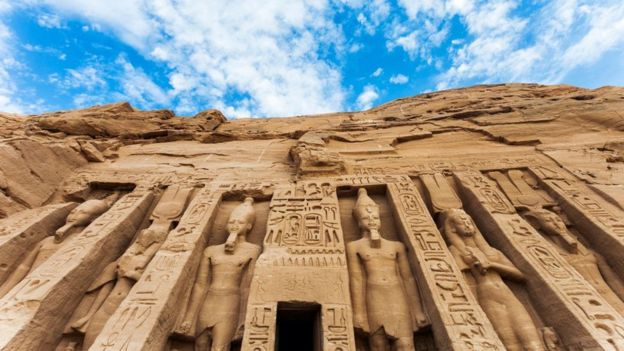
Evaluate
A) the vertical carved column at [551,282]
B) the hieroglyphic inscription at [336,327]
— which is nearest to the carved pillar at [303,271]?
the hieroglyphic inscription at [336,327]

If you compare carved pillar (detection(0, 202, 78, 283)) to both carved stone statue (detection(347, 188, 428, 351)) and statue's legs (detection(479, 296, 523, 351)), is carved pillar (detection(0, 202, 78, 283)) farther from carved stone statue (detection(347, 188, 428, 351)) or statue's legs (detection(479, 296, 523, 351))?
statue's legs (detection(479, 296, 523, 351))

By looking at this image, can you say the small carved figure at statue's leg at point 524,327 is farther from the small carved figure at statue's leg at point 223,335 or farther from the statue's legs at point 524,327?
the small carved figure at statue's leg at point 223,335

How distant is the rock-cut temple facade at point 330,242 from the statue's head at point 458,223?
0.04m

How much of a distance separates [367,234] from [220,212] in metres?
3.05

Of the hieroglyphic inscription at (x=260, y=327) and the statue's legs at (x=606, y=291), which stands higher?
the statue's legs at (x=606, y=291)

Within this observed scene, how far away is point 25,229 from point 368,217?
623 cm

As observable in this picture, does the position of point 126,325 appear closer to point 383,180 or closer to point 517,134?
point 383,180

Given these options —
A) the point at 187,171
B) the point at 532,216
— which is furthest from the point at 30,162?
the point at 532,216

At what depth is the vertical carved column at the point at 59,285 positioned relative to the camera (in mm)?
3941

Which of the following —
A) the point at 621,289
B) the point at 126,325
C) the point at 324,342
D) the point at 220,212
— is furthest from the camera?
the point at 220,212

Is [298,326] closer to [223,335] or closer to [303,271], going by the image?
[303,271]

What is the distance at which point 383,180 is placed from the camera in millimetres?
6691

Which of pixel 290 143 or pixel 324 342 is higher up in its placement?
pixel 290 143

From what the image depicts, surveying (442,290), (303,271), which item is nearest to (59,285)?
(303,271)
